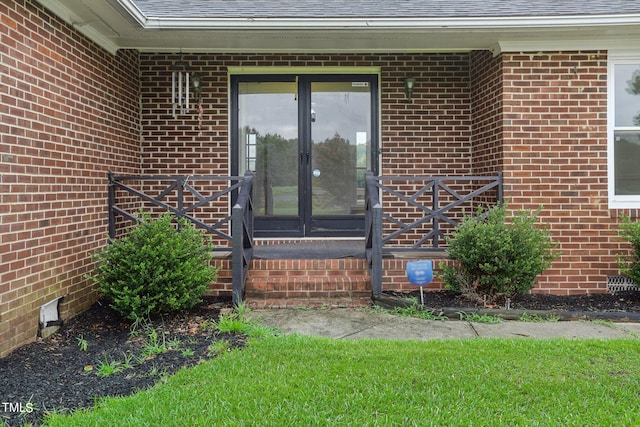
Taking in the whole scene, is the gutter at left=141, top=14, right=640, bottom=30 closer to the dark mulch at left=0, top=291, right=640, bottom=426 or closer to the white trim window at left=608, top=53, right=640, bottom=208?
the white trim window at left=608, top=53, right=640, bottom=208

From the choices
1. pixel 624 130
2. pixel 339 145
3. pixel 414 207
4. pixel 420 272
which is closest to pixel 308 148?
pixel 339 145

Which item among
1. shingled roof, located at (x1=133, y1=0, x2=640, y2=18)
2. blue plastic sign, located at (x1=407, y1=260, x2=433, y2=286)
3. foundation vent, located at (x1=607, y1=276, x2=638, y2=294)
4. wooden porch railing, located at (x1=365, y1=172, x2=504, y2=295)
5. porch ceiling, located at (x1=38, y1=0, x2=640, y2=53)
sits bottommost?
foundation vent, located at (x1=607, y1=276, x2=638, y2=294)

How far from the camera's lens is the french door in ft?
21.3

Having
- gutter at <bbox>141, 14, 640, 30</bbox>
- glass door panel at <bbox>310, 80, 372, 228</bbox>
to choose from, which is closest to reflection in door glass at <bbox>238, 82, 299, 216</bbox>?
glass door panel at <bbox>310, 80, 372, 228</bbox>

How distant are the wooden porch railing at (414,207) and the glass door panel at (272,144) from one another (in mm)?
1251

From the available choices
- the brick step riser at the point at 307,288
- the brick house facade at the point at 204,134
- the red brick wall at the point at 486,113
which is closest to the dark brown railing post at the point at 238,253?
the brick step riser at the point at 307,288

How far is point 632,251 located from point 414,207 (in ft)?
7.99

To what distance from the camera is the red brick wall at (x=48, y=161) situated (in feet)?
11.6

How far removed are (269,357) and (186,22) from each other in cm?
347

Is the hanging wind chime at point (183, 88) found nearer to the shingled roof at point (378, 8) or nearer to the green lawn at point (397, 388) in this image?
the shingled roof at point (378, 8)

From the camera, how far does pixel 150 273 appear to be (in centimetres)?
416

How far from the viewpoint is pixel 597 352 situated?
335 centimetres

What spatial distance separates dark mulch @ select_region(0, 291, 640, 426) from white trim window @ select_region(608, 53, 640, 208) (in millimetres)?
1148

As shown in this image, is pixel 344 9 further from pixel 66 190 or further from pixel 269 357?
pixel 269 357
